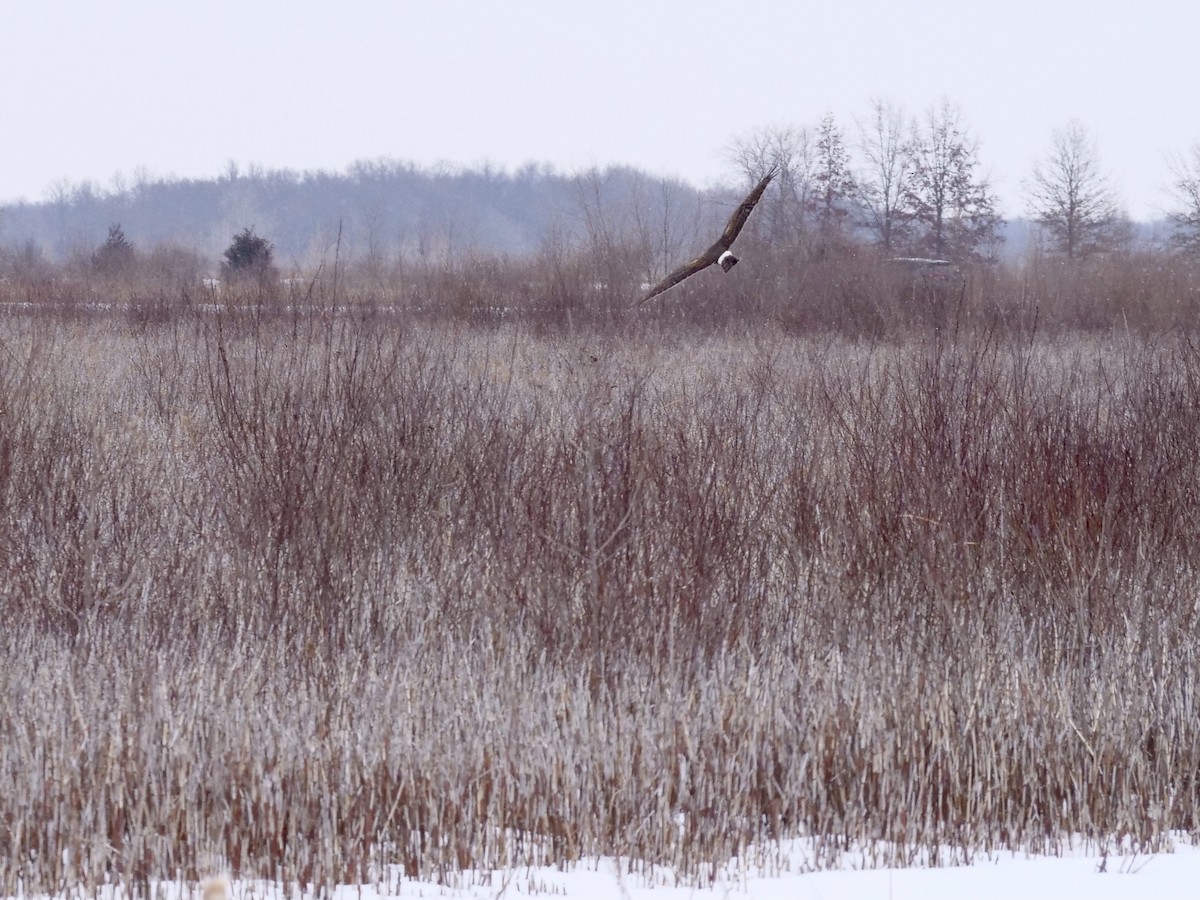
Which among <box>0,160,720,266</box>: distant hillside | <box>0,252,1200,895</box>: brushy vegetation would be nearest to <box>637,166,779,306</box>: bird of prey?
<box>0,252,1200,895</box>: brushy vegetation

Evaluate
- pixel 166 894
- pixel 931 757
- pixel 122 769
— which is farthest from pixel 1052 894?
pixel 122 769

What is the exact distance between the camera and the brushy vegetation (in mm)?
2895

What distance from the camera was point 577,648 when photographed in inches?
147

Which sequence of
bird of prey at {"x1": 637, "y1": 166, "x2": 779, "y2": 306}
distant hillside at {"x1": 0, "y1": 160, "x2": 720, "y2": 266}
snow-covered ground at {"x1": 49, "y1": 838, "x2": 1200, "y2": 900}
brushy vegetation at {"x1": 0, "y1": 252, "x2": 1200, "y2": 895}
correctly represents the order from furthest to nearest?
distant hillside at {"x1": 0, "y1": 160, "x2": 720, "y2": 266} → bird of prey at {"x1": 637, "y1": 166, "x2": 779, "y2": 306} → brushy vegetation at {"x1": 0, "y1": 252, "x2": 1200, "y2": 895} → snow-covered ground at {"x1": 49, "y1": 838, "x2": 1200, "y2": 900}

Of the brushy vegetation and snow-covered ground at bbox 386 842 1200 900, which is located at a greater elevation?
the brushy vegetation

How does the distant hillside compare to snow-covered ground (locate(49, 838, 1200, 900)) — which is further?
the distant hillside

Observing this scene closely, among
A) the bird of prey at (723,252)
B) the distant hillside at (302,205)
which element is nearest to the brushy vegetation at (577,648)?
the bird of prey at (723,252)

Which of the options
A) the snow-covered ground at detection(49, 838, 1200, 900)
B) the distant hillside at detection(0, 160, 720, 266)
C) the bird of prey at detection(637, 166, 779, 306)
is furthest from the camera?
the distant hillside at detection(0, 160, 720, 266)

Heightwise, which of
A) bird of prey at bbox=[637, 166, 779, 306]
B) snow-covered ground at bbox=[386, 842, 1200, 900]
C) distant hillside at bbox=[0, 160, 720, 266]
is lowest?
snow-covered ground at bbox=[386, 842, 1200, 900]

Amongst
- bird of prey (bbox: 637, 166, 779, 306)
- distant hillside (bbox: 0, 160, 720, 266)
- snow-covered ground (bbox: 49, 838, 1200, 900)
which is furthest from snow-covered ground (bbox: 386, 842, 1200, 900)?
distant hillside (bbox: 0, 160, 720, 266)

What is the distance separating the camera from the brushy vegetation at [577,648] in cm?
289

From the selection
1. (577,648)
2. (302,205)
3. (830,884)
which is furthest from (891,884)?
(302,205)

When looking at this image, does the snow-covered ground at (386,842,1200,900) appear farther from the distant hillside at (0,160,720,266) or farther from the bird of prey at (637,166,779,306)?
the distant hillside at (0,160,720,266)

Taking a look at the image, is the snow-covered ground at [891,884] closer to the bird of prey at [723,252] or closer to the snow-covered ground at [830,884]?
the snow-covered ground at [830,884]
